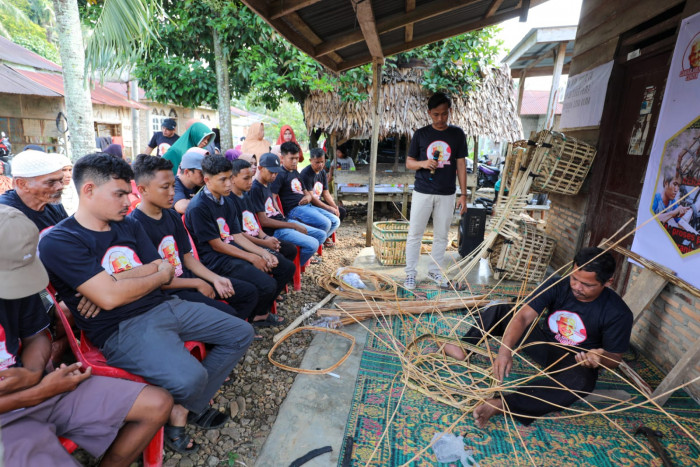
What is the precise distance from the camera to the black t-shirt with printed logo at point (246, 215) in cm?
357

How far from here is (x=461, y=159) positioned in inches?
157

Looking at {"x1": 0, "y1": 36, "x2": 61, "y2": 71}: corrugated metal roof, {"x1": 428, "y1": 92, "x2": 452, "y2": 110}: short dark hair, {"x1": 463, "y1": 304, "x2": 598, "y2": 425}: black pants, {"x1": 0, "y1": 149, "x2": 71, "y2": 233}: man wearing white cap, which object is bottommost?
{"x1": 463, "y1": 304, "x2": 598, "y2": 425}: black pants

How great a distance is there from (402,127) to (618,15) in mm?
3883

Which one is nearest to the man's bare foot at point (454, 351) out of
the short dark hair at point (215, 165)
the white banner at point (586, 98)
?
the short dark hair at point (215, 165)

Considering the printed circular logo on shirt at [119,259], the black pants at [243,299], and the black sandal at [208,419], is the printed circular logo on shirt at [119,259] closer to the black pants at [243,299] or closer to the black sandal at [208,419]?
the black pants at [243,299]

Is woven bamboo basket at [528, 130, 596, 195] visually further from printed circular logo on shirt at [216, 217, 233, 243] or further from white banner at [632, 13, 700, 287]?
printed circular logo on shirt at [216, 217, 233, 243]

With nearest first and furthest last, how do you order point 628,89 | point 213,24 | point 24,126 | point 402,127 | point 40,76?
point 628,89
point 213,24
point 402,127
point 24,126
point 40,76

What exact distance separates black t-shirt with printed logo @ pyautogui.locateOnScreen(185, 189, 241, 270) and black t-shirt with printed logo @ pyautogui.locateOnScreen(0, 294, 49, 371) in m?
1.36

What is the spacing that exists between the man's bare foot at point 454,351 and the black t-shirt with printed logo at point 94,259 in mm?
1977

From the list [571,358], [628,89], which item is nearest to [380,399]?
[571,358]

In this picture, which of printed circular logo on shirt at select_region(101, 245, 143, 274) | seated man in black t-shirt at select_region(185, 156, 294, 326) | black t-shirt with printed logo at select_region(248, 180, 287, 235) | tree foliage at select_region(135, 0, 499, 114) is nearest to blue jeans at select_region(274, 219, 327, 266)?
black t-shirt with printed logo at select_region(248, 180, 287, 235)

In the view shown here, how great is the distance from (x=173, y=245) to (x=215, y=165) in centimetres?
75

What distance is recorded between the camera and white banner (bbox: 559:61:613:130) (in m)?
3.94

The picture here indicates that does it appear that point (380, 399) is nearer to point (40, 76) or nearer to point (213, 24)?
point (213, 24)
